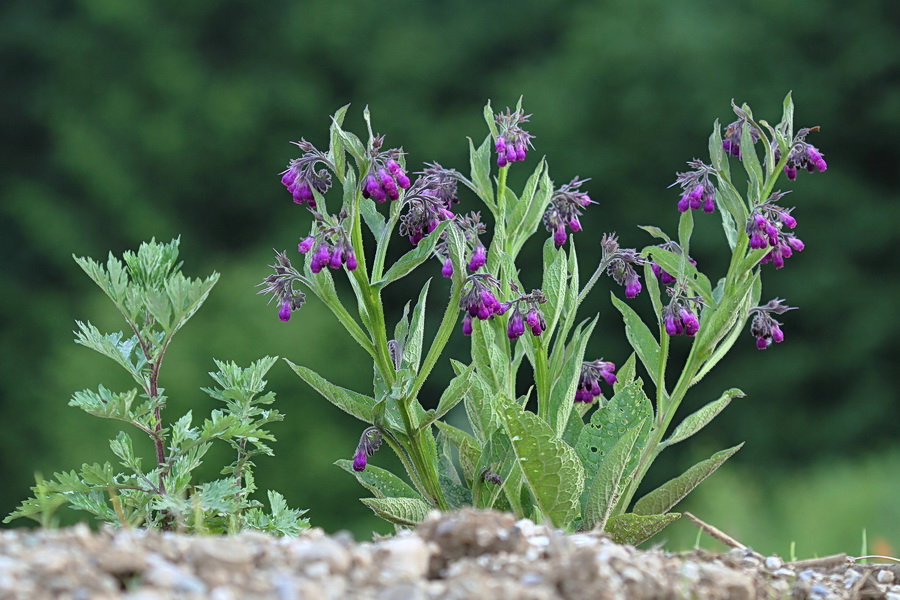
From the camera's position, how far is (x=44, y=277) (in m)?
14.5

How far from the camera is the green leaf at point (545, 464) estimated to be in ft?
7.60

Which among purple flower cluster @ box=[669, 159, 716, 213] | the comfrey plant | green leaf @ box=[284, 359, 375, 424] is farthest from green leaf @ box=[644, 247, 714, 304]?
the comfrey plant

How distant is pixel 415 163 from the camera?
513 inches

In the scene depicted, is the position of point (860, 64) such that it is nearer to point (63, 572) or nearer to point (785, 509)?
point (785, 509)

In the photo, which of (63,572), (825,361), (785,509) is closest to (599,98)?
(825,361)

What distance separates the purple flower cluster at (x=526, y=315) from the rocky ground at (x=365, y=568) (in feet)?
1.80

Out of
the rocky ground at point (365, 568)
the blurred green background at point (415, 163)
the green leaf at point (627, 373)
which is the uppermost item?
the blurred green background at point (415, 163)

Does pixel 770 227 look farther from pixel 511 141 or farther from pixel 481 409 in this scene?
pixel 481 409

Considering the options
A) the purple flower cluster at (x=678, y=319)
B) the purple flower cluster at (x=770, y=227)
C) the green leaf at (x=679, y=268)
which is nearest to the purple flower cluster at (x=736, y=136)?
the purple flower cluster at (x=770, y=227)

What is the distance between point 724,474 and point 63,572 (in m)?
Answer: 10.3

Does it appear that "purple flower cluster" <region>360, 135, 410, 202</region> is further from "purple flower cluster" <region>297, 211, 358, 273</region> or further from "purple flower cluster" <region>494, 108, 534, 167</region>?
"purple flower cluster" <region>494, 108, 534, 167</region>

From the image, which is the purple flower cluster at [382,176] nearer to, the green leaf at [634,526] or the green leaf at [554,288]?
the green leaf at [554,288]

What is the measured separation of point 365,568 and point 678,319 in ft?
3.98

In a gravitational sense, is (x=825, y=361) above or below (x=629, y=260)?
above
